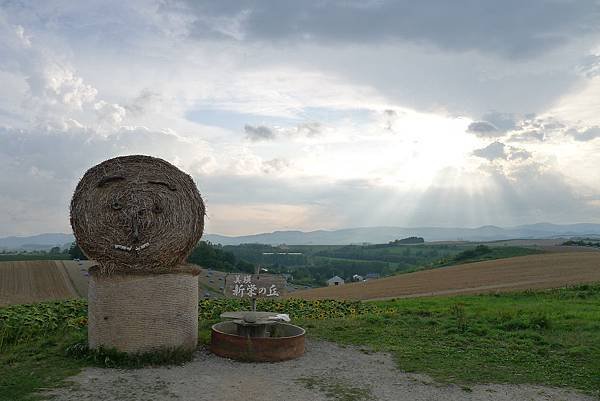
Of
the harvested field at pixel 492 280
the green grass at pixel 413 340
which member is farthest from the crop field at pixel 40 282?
the harvested field at pixel 492 280

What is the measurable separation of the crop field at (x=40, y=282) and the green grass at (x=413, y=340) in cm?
1002

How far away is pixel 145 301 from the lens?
9484mm

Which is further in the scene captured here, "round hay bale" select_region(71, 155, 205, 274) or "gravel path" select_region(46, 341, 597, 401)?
"round hay bale" select_region(71, 155, 205, 274)

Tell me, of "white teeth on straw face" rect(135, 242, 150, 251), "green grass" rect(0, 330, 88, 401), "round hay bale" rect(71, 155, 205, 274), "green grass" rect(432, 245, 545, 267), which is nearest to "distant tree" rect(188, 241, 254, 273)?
"green grass" rect(432, 245, 545, 267)

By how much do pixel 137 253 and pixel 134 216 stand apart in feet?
2.15

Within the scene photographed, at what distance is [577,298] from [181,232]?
17.4 m

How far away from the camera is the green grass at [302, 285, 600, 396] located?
9.69 m

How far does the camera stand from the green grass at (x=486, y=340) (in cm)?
969

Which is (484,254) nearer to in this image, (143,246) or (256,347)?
(256,347)

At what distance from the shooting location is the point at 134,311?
31.0 feet

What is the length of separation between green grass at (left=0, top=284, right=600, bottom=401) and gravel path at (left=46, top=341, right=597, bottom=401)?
0.85 feet

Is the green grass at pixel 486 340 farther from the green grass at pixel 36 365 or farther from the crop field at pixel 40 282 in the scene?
the crop field at pixel 40 282

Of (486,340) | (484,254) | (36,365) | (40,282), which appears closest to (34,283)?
(40,282)

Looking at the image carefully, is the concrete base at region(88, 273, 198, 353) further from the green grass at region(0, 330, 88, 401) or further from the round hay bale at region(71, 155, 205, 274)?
the green grass at region(0, 330, 88, 401)
